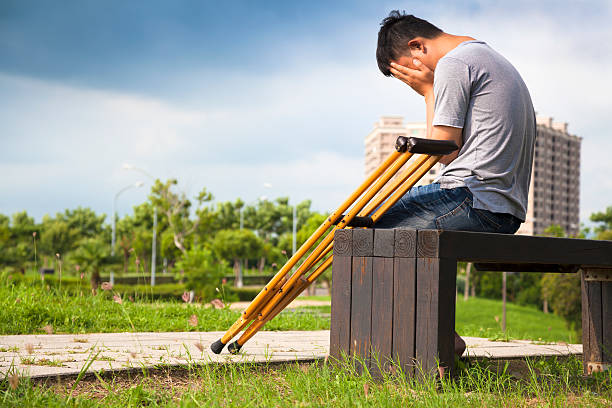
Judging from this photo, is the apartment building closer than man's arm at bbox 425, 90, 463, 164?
No

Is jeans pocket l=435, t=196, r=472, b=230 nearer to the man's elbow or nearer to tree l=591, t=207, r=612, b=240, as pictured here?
the man's elbow

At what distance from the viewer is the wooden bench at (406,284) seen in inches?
89.1

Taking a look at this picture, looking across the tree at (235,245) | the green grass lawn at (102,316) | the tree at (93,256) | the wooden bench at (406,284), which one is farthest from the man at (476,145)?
the tree at (235,245)

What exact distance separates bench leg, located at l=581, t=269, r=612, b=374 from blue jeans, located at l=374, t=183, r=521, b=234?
0.75m

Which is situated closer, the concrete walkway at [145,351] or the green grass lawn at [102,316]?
the concrete walkway at [145,351]

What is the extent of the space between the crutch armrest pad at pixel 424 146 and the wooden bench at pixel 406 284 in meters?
0.35

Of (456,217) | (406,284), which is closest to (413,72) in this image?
(456,217)

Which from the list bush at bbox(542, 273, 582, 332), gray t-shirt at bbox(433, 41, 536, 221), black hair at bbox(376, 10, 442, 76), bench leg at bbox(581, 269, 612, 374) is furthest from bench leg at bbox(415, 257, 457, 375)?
bush at bbox(542, 273, 582, 332)

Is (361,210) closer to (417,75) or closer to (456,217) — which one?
(456,217)

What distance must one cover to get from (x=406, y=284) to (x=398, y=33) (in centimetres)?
132

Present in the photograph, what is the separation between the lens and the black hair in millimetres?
2898

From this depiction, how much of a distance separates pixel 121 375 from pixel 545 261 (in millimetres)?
1972

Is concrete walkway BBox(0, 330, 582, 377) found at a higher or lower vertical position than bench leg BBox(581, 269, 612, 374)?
lower

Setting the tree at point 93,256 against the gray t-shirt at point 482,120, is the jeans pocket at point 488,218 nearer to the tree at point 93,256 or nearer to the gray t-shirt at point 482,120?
the gray t-shirt at point 482,120
